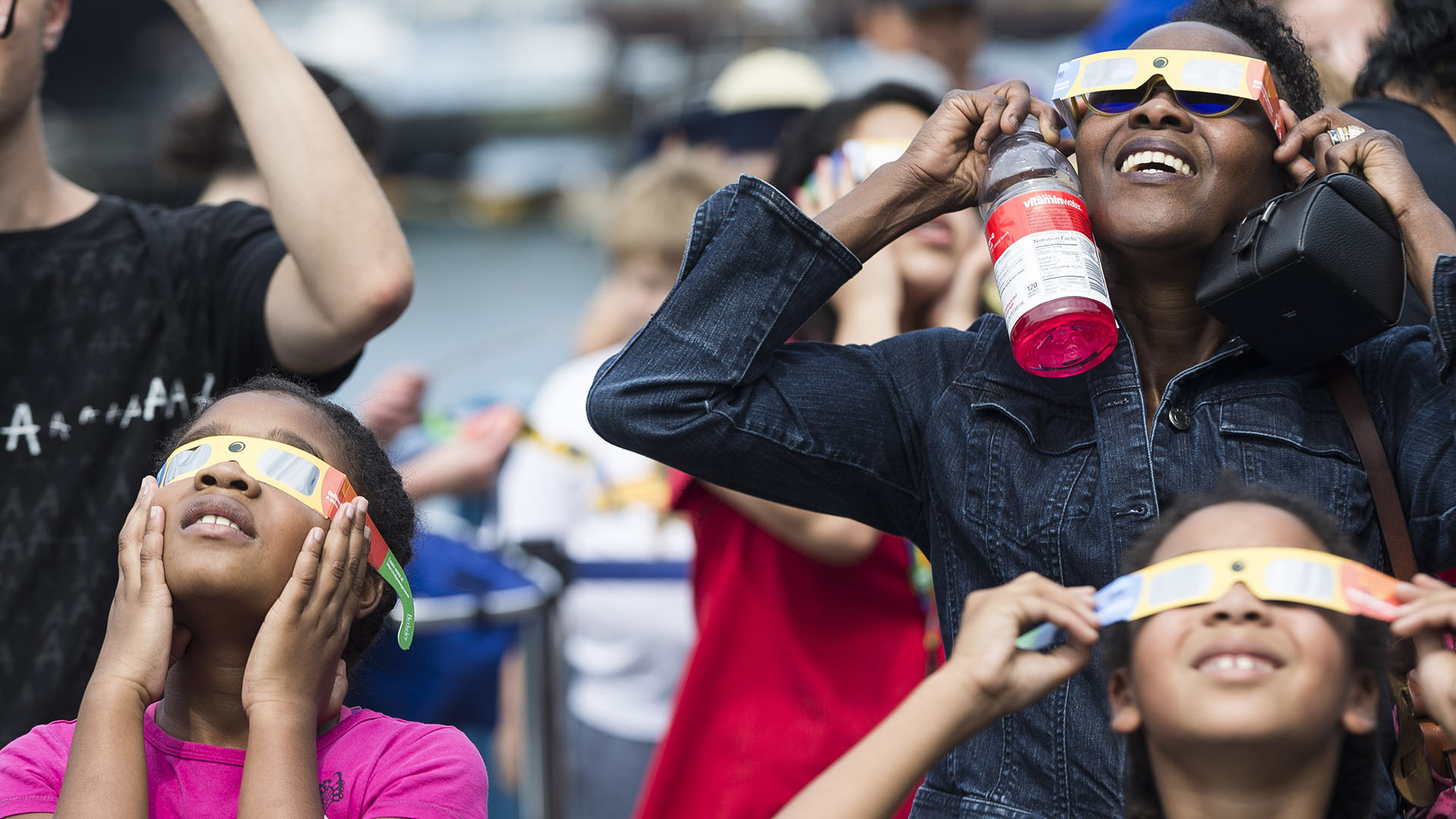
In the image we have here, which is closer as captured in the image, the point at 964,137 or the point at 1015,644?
the point at 1015,644

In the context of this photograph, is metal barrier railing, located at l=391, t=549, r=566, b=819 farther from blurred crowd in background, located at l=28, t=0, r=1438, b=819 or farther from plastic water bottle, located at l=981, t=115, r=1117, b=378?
plastic water bottle, located at l=981, t=115, r=1117, b=378

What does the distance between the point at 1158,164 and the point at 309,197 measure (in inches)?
51.6

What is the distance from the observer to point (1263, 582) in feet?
5.99

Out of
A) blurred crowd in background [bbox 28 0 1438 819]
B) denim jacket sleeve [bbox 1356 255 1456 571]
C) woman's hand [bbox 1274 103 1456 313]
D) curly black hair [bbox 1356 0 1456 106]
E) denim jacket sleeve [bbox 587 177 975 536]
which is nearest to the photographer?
denim jacket sleeve [bbox 1356 255 1456 571]

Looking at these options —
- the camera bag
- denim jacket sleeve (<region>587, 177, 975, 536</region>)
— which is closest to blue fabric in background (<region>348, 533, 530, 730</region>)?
denim jacket sleeve (<region>587, 177, 975, 536</region>)

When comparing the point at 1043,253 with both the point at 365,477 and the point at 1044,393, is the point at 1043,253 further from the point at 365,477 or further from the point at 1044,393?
the point at 365,477

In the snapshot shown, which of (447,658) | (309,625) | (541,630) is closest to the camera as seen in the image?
(309,625)

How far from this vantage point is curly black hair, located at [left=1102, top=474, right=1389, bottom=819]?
1901mm

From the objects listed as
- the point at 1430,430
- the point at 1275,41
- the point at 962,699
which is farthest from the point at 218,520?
the point at 1275,41

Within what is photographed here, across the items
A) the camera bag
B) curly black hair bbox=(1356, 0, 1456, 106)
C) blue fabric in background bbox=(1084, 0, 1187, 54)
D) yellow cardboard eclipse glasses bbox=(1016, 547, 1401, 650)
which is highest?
blue fabric in background bbox=(1084, 0, 1187, 54)

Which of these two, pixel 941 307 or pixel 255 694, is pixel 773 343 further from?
pixel 941 307

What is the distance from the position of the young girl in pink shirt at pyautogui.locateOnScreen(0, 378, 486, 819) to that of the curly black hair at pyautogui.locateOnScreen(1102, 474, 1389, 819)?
0.91m

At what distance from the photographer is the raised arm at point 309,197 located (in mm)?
2605

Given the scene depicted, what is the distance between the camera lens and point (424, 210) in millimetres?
20188
